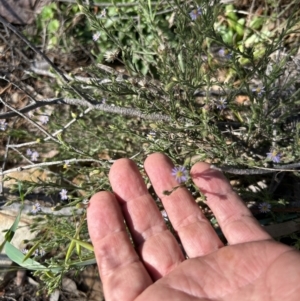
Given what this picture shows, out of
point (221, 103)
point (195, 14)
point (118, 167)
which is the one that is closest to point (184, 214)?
point (118, 167)

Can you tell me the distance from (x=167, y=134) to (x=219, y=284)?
2.14 ft

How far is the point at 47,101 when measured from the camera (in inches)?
74.2

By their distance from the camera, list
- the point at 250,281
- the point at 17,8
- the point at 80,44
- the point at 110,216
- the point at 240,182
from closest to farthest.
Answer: the point at 250,281
the point at 110,216
the point at 240,182
the point at 80,44
the point at 17,8

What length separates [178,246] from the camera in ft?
6.41

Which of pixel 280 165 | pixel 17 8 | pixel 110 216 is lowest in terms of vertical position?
pixel 280 165

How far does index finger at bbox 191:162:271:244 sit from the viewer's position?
1934 millimetres

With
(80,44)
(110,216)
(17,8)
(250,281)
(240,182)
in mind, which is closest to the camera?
(250,281)

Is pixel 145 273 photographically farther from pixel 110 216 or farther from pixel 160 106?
pixel 160 106

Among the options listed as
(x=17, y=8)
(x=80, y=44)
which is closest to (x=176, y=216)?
(x=80, y=44)

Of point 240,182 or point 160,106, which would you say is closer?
point 160,106

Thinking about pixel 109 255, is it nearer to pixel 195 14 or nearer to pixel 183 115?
pixel 183 115

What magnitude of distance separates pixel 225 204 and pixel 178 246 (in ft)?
0.87

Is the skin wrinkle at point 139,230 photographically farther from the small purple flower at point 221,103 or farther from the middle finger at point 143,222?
the small purple flower at point 221,103

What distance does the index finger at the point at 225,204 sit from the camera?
76.1 inches
